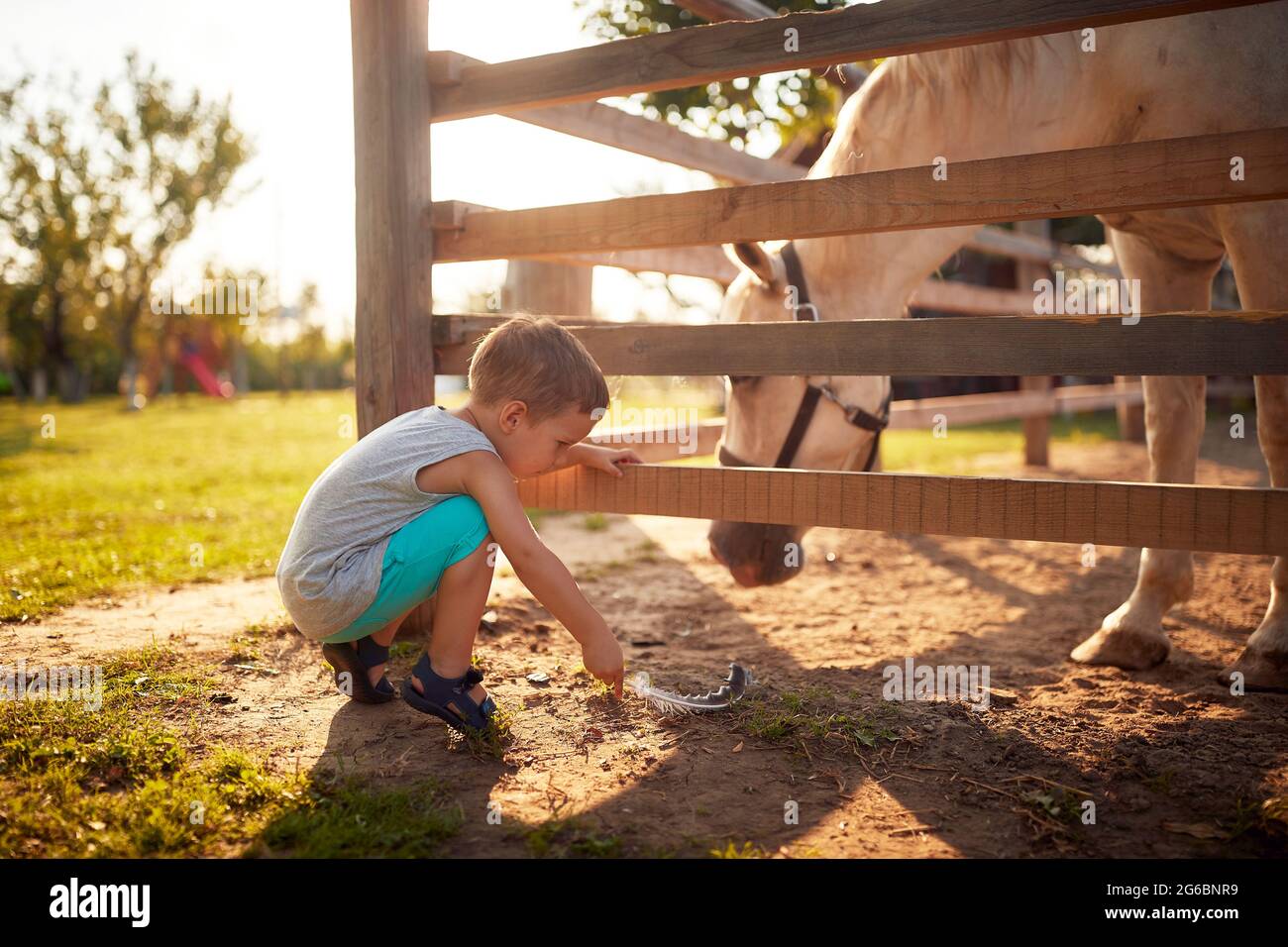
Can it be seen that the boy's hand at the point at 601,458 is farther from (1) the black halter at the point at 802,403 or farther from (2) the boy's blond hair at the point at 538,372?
(1) the black halter at the point at 802,403

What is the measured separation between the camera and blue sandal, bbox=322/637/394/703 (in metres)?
2.29

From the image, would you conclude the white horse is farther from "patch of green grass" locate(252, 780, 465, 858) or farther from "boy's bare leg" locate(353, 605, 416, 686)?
"patch of green grass" locate(252, 780, 465, 858)

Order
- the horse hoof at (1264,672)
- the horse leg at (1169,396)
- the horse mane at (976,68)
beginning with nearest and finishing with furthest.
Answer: the horse hoof at (1264,672), the horse mane at (976,68), the horse leg at (1169,396)

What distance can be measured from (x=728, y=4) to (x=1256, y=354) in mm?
2648

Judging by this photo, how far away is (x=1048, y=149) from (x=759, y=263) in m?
1.06

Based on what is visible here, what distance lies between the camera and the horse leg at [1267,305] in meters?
2.53

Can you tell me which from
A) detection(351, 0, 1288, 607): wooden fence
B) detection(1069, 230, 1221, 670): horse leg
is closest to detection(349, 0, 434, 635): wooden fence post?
detection(351, 0, 1288, 607): wooden fence

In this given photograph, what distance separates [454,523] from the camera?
200 centimetres

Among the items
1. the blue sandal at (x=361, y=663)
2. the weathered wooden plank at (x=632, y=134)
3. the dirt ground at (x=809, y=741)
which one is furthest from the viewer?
the weathered wooden plank at (x=632, y=134)

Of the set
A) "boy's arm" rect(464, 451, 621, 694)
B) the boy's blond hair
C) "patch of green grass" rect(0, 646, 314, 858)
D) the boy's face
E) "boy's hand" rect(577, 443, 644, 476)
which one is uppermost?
the boy's blond hair

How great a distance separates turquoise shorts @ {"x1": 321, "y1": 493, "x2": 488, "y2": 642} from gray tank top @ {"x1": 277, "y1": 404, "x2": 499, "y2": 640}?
24 mm

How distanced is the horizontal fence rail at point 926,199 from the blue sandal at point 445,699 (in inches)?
48.4

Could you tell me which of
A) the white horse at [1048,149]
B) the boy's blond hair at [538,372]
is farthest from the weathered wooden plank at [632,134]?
the boy's blond hair at [538,372]
